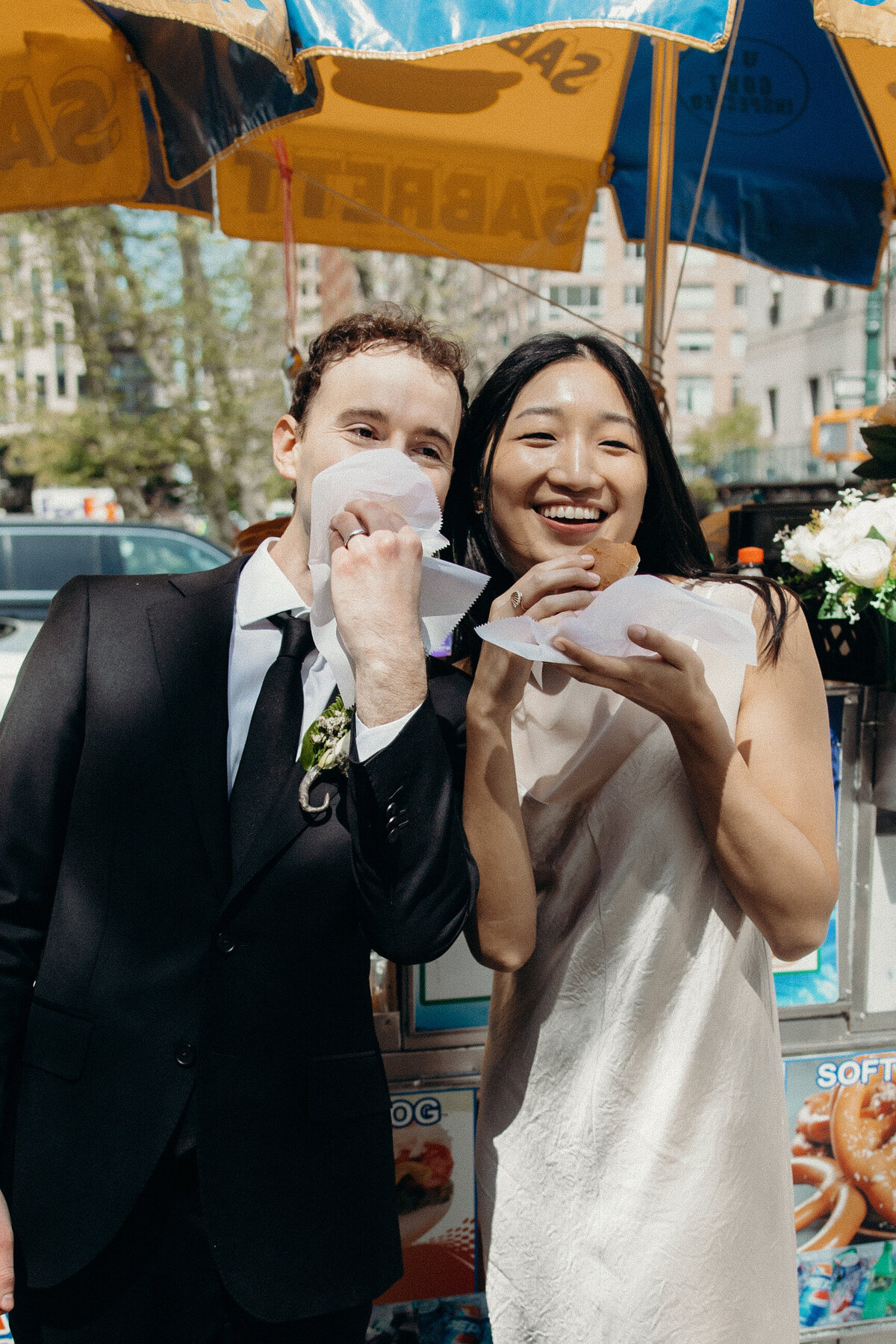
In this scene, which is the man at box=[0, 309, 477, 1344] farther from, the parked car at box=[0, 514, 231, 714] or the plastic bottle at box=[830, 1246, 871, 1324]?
the parked car at box=[0, 514, 231, 714]

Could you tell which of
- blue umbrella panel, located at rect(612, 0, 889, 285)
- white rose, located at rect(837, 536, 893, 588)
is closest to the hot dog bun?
white rose, located at rect(837, 536, 893, 588)

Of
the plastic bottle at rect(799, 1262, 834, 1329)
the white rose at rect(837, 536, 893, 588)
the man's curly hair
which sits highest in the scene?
the man's curly hair

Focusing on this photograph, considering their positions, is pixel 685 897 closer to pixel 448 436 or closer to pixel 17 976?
pixel 448 436

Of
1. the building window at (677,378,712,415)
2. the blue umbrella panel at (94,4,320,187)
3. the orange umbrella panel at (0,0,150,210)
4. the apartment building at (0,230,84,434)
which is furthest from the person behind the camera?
the building window at (677,378,712,415)

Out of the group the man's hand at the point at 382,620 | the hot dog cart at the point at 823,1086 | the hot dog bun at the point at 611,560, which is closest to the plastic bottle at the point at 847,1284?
the hot dog cart at the point at 823,1086

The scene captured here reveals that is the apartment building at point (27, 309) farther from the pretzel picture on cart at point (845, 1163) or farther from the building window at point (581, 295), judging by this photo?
the building window at point (581, 295)

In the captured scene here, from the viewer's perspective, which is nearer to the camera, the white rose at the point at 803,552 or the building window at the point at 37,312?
the white rose at the point at 803,552

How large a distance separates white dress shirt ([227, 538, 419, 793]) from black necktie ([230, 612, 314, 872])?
0.7 inches

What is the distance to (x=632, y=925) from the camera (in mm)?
1584

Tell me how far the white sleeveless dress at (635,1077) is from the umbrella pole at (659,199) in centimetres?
216

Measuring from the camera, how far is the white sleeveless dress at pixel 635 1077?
5.04 ft

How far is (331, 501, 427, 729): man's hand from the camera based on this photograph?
1.33 m

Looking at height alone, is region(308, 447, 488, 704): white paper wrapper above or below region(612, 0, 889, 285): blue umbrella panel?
below

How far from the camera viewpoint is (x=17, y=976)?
146 cm
